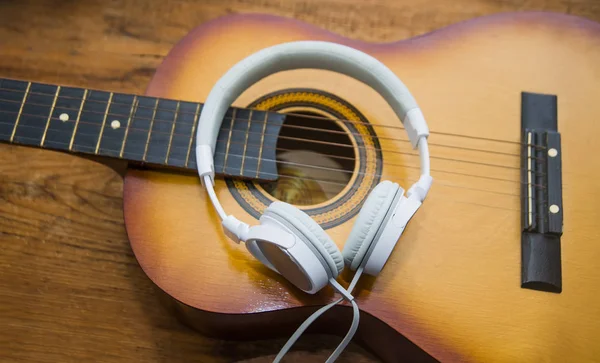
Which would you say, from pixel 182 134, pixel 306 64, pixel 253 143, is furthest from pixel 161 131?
pixel 306 64


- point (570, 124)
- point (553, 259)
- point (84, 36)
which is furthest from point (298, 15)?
point (553, 259)

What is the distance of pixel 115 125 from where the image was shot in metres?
0.82

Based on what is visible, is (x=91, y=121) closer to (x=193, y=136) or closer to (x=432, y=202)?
(x=193, y=136)

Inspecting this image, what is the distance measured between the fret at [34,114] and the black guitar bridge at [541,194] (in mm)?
747

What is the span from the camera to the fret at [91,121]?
2.66ft

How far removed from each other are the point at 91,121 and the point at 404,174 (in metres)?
0.50

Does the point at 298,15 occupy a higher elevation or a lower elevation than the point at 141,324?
higher

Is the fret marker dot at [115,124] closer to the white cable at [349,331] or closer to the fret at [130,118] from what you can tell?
the fret at [130,118]

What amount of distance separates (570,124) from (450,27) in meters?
0.26

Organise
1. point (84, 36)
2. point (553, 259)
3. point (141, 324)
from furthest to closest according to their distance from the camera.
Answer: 1. point (84, 36)
2. point (141, 324)
3. point (553, 259)

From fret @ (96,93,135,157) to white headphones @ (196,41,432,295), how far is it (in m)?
0.14

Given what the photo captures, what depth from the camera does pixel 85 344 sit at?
85cm

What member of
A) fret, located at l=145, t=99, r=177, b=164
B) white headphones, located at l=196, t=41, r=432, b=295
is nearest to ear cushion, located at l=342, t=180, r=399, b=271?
white headphones, located at l=196, t=41, r=432, b=295

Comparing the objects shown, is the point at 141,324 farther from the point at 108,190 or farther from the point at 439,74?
the point at 439,74
